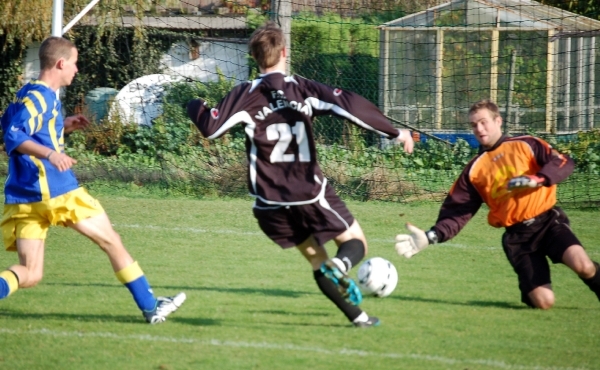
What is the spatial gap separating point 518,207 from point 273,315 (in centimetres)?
182

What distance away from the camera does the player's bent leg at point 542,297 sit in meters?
5.50

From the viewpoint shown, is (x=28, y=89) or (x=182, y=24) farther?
(x=182, y=24)

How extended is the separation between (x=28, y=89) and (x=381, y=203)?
617 centimetres

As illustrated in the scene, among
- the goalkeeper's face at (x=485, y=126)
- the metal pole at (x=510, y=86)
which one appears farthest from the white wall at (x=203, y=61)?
the goalkeeper's face at (x=485, y=126)

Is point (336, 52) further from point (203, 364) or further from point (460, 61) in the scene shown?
point (203, 364)

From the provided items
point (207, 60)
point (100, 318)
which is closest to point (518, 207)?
point (100, 318)

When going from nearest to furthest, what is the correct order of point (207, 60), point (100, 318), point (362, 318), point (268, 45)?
point (268, 45) → point (362, 318) → point (100, 318) → point (207, 60)

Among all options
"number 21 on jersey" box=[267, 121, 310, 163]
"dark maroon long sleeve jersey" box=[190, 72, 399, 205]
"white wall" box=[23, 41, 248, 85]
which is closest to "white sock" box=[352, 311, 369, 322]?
"dark maroon long sleeve jersey" box=[190, 72, 399, 205]

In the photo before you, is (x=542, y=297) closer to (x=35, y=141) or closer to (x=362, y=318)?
(x=362, y=318)

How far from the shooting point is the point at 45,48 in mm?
4984

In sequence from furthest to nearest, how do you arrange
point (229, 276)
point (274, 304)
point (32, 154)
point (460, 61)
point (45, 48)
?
point (460, 61) → point (229, 276) → point (274, 304) → point (45, 48) → point (32, 154)

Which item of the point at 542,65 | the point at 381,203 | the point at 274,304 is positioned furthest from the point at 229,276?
the point at 542,65

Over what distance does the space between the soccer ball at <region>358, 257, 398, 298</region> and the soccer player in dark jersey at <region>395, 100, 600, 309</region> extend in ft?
1.32

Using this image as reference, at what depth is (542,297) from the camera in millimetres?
5492
